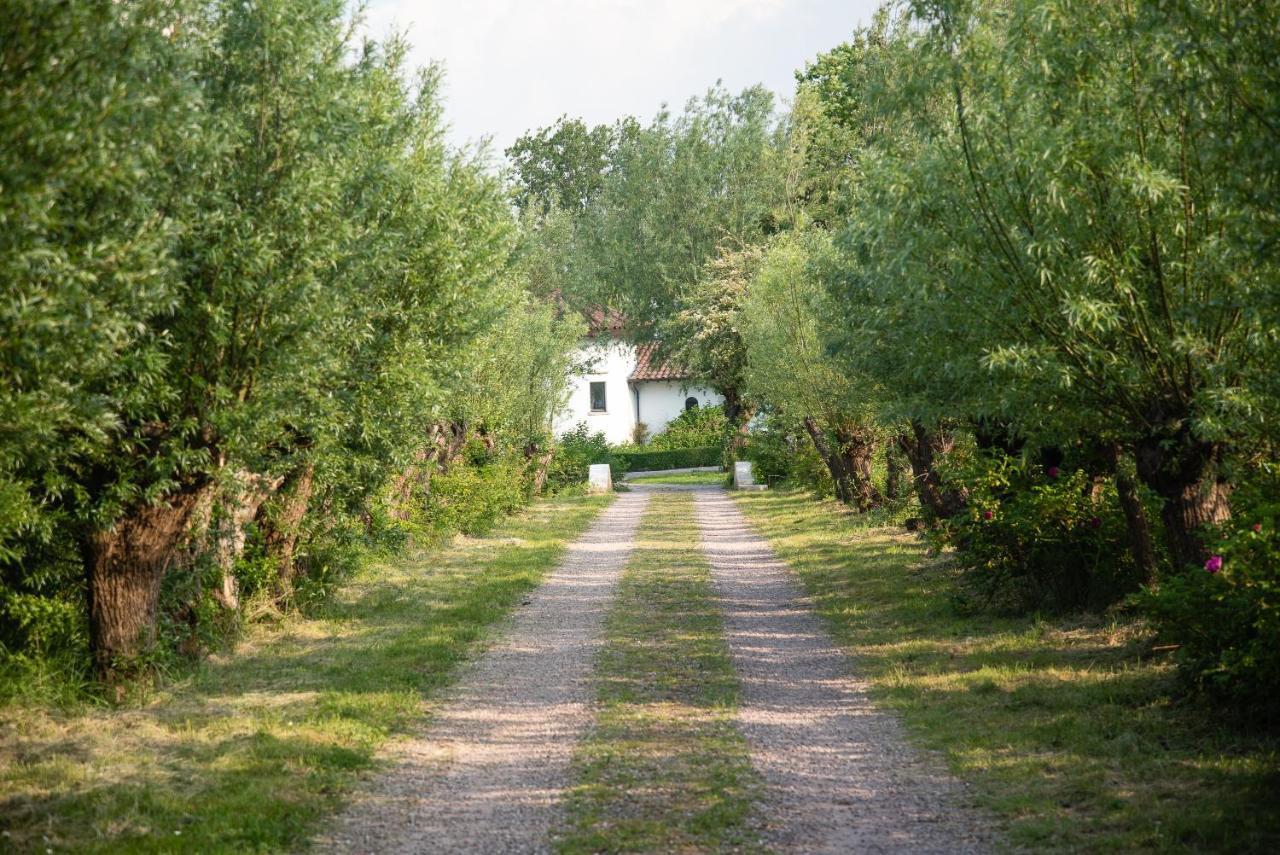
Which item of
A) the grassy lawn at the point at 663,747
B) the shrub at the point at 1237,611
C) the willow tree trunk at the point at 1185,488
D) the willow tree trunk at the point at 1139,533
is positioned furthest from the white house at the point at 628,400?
the shrub at the point at 1237,611

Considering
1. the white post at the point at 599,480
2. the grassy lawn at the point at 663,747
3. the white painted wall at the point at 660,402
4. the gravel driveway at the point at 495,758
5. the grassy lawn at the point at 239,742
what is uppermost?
the white painted wall at the point at 660,402

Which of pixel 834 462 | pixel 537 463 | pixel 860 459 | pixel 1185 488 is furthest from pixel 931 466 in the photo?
pixel 537 463

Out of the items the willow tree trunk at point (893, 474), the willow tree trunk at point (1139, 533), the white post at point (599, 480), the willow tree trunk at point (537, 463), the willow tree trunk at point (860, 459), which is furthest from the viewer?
the white post at point (599, 480)

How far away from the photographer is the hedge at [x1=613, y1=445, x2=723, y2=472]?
52.5m

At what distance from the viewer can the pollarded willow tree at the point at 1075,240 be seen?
7953mm

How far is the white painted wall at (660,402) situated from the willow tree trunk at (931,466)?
39463 mm

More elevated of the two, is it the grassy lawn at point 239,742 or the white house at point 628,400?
the white house at point 628,400

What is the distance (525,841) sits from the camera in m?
6.27

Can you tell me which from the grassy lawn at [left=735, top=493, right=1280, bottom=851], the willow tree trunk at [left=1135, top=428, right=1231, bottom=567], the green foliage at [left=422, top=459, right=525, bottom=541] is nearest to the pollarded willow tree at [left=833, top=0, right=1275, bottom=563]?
the willow tree trunk at [left=1135, top=428, right=1231, bottom=567]

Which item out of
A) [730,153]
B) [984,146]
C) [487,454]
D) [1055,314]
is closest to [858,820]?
[1055,314]

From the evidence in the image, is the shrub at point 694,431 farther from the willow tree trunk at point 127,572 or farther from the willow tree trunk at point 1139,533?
the willow tree trunk at point 127,572

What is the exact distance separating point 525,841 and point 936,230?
5.36 meters

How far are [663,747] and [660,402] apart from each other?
50.9m

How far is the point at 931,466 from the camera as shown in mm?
17906
